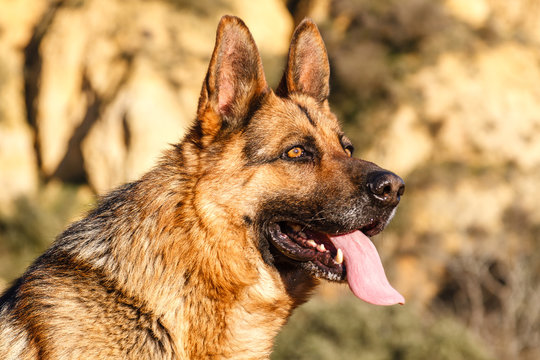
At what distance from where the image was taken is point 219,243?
9.81 ft

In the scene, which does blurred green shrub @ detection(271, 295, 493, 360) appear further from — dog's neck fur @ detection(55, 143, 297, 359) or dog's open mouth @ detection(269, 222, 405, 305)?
dog's neck fur @ detection(55, 143, 297, 359)

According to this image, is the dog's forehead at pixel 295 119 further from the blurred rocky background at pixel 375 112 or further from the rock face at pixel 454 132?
the rock face at pixel 454 132

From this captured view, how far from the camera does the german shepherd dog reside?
2777 millimetres

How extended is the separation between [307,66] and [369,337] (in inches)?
290

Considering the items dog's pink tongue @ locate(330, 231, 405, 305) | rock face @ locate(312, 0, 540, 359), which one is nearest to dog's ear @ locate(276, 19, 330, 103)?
dog's pink tongue @ locate(330, 231, 405, 305)

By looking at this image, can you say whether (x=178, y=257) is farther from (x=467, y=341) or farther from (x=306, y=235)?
(x=467, y=341)

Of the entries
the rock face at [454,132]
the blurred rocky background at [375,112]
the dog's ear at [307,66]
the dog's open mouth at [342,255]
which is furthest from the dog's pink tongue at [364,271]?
the rock face at [454,132]

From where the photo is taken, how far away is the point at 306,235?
3.27 meters

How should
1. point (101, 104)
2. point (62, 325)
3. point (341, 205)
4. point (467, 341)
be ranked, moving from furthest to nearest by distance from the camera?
point (101, 104)
point (467, 341)
point (341, 205)
point (62, 325)

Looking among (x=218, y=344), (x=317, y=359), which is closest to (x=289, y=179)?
(x=218, y=344)

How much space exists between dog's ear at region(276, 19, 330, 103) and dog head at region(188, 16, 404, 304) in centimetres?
51

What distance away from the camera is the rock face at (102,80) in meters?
17.6

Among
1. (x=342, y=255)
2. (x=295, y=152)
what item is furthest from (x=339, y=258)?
(x=295, y=152)

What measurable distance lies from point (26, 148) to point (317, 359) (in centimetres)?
1482
